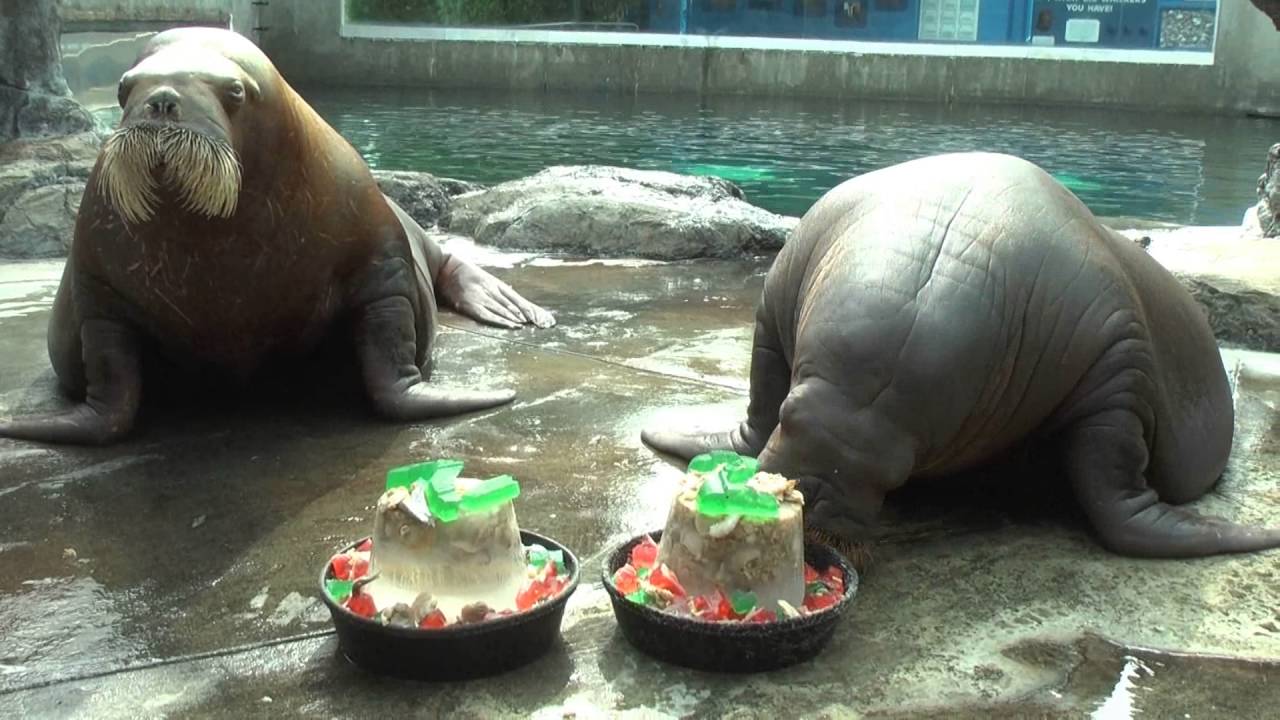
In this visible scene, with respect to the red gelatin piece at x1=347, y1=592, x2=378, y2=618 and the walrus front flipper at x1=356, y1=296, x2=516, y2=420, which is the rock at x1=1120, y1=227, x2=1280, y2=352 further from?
the red gelatin piece at x1=347, y1=592, x2=378, y2=618

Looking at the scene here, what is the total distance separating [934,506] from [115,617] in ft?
6.56

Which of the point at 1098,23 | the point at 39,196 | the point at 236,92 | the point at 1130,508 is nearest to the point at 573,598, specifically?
the point at 1130,508

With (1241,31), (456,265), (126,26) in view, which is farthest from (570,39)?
(456,265)

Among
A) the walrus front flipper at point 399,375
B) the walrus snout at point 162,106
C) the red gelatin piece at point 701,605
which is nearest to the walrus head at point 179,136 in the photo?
the walrus snout at point 162,106

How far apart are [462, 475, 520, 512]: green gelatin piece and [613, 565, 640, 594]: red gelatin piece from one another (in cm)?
28

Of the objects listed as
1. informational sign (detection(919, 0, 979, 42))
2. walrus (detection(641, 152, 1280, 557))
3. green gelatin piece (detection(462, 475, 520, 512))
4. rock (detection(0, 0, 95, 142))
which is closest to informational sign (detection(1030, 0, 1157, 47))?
informational sign (detection(919, 0, 979, 42))

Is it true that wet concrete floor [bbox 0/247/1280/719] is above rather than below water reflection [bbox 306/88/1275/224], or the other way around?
below

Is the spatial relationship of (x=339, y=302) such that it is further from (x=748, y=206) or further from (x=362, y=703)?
(x=748, y=206)

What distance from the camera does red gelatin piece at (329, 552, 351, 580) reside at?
8.86 ft

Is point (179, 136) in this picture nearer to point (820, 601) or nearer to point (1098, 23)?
point (820, 601)

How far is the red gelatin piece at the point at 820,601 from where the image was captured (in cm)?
269

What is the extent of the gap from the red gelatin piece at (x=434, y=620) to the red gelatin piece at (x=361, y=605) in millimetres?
105

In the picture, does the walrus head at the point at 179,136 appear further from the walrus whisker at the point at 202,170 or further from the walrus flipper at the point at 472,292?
the walrus flipper at the point at 472,292

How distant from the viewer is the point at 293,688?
2.53m
